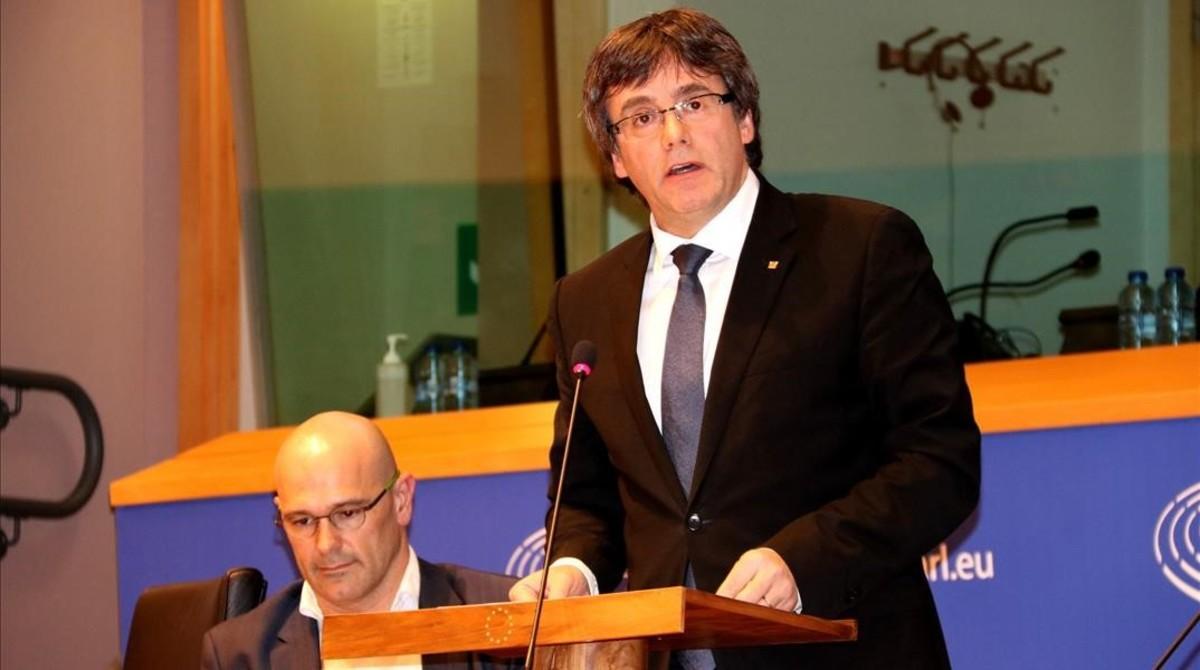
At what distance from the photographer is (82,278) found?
531cm

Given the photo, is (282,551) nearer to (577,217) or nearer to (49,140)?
(577,217)

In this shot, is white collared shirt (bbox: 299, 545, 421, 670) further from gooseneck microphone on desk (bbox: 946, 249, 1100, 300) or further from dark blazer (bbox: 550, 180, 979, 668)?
gooseneck microphone on desk (bbox: 946, 249, 1100, 300)

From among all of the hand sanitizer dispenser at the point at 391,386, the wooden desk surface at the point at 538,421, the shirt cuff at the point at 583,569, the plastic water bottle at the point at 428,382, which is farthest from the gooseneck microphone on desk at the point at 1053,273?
the shirt cuff at the point at 583,569

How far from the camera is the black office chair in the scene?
2.92 m

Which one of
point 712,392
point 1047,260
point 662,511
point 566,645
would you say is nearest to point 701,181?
point 712,392

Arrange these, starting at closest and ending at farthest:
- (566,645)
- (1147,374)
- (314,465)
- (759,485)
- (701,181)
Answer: (566,645)
(759,485)
(701,181)
(314,465)
(1147,374)

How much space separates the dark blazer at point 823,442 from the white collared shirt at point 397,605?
54cm

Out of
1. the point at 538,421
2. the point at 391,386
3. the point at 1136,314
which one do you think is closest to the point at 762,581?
the point at 538,421

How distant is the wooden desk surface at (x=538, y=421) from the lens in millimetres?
3094

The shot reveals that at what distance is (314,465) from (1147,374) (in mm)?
1573

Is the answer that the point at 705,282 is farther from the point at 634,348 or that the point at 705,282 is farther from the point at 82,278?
the point at 82,278

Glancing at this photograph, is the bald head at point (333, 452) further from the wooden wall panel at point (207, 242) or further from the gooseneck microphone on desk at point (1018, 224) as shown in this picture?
the wooden wall panel at point (207, 242)

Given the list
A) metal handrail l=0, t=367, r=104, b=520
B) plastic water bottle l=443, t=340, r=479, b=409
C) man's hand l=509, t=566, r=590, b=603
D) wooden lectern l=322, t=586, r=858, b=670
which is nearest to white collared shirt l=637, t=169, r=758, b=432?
man's hand l=509, t=566, r=590, b=603

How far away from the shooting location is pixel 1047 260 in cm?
461
